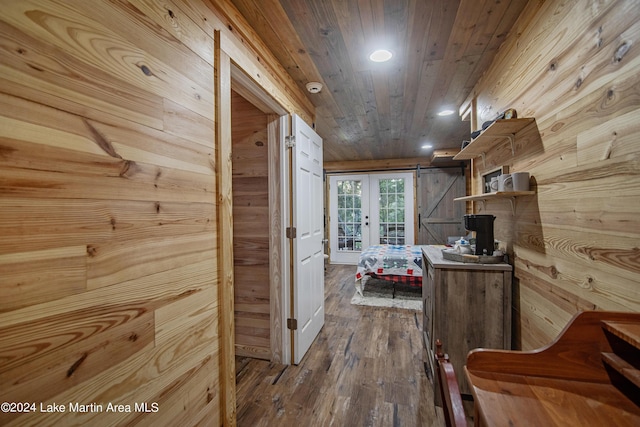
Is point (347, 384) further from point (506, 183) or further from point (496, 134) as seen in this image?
point (496, 134)

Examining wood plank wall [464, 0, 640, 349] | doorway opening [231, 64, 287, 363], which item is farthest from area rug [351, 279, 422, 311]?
wood plank wall [464, 0, 640, 349]

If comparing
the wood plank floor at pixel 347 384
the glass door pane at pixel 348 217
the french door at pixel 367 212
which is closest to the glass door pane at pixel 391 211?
the french door at pixel 367 212

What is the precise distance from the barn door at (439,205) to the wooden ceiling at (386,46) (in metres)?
2.70

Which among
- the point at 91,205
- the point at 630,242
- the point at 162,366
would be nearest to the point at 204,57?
the point at 91,205

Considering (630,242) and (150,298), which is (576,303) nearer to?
(630,242)

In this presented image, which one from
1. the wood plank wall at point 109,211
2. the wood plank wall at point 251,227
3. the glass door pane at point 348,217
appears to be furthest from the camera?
the glass door pane at point 348,217

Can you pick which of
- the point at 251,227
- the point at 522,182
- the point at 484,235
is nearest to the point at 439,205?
the point at 484,235

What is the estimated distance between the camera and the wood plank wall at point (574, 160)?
0.89 m

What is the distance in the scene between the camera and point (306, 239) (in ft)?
8.01

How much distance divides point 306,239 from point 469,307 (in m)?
1.35

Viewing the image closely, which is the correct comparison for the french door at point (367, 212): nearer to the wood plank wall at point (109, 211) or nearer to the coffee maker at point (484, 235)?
the coffee maker at point (484, 235)

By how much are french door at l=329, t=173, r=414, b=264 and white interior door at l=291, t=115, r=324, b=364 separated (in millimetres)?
3530

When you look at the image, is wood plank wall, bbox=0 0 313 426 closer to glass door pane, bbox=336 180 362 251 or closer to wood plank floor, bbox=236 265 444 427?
wood plank floor, bbox=236 265 444 427

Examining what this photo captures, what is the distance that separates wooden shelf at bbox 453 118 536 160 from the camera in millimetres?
1535
